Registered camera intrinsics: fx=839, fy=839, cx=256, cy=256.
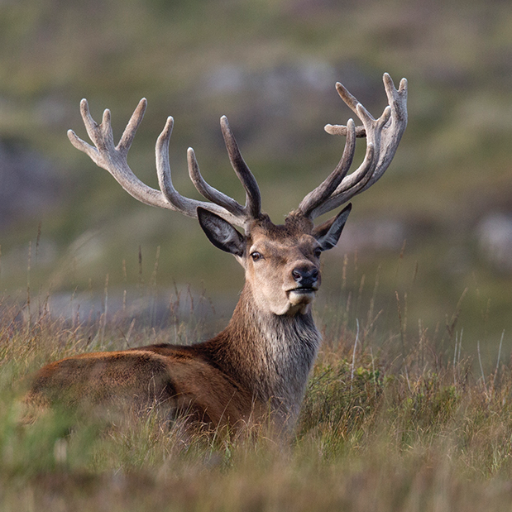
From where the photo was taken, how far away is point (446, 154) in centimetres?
4738

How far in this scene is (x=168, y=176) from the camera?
5941 millimetres

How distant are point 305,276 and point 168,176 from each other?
1409 millimetres

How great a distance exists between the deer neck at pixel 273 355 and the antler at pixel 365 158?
83cm

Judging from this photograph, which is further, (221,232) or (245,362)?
(221,232)

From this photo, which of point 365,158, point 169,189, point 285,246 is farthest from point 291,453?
point 365,158

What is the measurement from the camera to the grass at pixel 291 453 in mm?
3029

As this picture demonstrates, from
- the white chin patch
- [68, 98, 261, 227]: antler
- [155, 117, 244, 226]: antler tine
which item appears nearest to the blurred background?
[68, 98, 261, 227]: antler

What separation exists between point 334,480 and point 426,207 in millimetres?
38942

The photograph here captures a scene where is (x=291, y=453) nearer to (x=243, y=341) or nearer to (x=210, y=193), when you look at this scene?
(x=243, y=341)

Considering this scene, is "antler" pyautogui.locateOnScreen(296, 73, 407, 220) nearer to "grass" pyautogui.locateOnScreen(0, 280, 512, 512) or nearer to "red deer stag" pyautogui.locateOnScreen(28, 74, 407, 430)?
"red deer stag" pyautogui.locateOnScreen(28, 74, 407, 430)

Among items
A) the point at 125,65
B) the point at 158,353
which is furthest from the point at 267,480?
the point at 125,65

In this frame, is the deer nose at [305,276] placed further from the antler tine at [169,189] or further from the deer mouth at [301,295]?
the antler tine at [169,189]

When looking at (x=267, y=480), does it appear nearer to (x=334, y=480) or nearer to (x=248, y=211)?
(x=334, y=480)

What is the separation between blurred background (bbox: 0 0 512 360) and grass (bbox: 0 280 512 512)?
58.5ft
